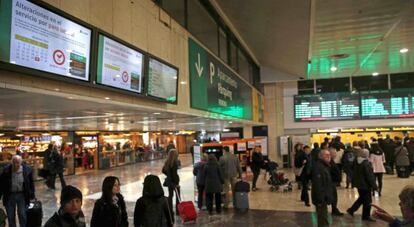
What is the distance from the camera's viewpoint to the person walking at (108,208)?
3.32 meters

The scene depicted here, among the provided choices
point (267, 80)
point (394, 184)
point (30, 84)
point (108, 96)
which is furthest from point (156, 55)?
point (267, 80)

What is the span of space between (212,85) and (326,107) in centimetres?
1152

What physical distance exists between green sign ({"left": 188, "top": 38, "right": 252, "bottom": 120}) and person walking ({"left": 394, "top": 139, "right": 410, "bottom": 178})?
6.27 m

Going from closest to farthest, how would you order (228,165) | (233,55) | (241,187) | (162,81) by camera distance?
1. (162,81)
2. (241,187)
3. (228,165)
4. (233,55)

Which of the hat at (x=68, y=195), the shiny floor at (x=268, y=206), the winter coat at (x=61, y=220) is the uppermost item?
the hat at (x=68, y=195)

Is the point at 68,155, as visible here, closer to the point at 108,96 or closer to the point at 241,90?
the point at 241,90

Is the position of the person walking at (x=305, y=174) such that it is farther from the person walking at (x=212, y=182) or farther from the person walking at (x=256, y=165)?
the person walking at (x=212, y=182)

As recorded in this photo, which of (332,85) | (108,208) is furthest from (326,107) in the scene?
(108,208)

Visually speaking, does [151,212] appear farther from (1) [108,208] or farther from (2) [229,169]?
(2) [229,169]

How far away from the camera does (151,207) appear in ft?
12.1

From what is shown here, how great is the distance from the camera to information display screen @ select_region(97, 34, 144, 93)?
3.94 m

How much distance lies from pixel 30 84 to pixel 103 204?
4.18 ft

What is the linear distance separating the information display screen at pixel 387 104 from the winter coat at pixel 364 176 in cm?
1129

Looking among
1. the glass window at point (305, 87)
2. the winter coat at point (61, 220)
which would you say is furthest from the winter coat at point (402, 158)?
the winter coat at point (61, 220)
